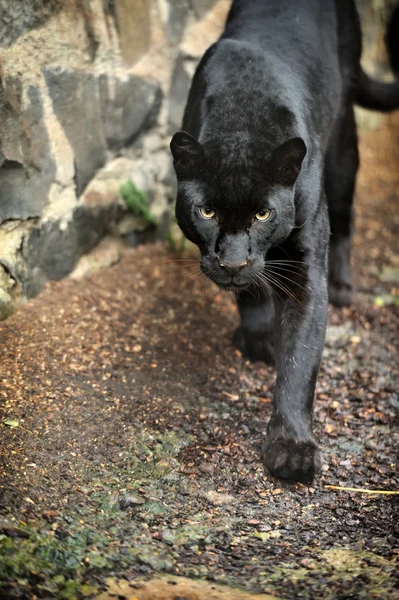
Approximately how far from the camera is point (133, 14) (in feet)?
12.1

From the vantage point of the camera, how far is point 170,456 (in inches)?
106

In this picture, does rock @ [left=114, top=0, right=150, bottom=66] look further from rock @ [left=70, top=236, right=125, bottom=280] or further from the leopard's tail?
the leopard's tail

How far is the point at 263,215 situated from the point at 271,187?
0.10 m

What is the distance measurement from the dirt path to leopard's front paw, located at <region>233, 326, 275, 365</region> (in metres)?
0.04

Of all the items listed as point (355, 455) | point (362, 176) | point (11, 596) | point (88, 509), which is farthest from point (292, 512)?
point (362, 176)

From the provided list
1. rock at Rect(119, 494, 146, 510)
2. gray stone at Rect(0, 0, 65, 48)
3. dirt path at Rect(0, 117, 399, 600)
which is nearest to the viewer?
dirt path at Rect(0, 117, 399, 600)

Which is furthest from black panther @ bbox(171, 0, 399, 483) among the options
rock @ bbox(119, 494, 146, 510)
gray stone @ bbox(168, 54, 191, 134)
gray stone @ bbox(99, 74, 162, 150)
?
gray stone @ bbox(168, 54, 191, 134)

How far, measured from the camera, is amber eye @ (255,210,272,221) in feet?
8.58

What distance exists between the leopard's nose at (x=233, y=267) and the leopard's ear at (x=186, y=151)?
367mm

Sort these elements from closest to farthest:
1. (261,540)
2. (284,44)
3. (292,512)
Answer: (261,540) → (292,512) → (284,44)

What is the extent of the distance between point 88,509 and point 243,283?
91cm

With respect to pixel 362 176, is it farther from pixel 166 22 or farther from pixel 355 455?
pixel 355 455

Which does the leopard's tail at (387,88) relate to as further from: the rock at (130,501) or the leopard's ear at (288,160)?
the rock at (130,501)

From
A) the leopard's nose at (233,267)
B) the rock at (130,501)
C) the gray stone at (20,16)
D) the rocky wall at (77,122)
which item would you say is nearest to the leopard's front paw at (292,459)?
the rock at (130,501)
